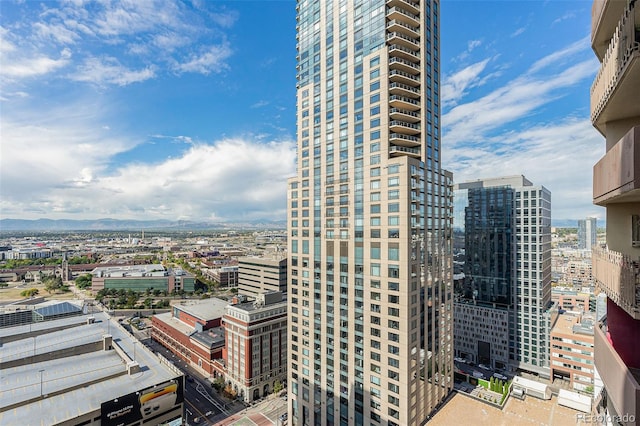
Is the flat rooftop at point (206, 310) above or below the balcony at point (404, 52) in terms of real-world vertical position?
below

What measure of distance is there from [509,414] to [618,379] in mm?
37252

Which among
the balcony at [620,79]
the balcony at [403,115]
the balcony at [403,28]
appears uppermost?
the balcony at [403,28]

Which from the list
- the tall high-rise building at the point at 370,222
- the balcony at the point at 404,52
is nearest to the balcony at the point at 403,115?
the tall high-rise building at the point at 370,222

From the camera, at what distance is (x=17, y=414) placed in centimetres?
4369

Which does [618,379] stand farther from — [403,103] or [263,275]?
[263,275]

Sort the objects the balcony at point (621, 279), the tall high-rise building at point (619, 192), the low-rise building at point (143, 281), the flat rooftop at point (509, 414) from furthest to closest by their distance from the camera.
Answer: the low-rise building at point (143, 281) → the flat rooftop at point (509, 414) → the balcony at point (621, 279) → the tall high-rise building at point (619, 192)

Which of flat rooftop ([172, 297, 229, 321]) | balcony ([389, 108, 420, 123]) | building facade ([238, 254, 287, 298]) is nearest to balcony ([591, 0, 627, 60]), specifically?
balcony ([389, 108, 420, 123])

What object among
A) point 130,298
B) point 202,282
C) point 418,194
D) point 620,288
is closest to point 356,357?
point 418,194

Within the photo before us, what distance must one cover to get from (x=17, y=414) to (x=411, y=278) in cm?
5705

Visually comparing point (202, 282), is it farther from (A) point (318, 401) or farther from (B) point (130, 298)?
(A) point (318, 401)

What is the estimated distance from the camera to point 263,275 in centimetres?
12100

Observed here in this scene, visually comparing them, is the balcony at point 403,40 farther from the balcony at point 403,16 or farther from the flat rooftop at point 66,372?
the flat rooftop at point 66,372

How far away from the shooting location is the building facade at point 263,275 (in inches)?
4587

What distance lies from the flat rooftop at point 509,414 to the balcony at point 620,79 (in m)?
38.6
